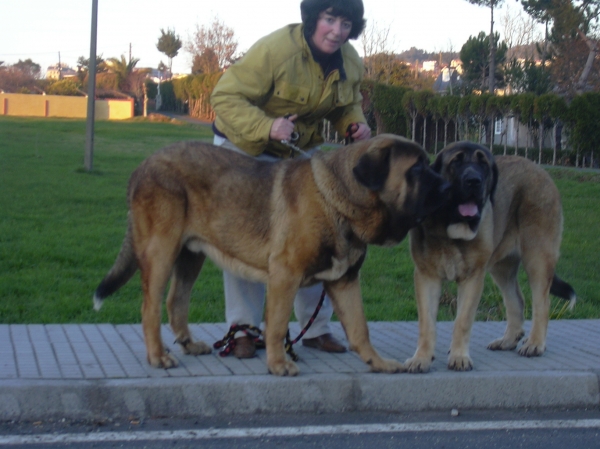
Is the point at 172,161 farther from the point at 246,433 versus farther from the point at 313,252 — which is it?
the point at 246,433

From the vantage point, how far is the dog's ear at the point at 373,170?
14.2 ft

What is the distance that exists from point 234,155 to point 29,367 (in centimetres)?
178

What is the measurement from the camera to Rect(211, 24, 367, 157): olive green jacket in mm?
5043

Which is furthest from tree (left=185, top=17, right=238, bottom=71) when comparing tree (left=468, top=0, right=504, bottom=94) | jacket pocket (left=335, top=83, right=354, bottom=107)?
jacket pocket (left=335, top=83, right=354, bottom=107)

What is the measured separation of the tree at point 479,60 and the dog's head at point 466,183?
3742cm

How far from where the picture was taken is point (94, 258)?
30.2ft

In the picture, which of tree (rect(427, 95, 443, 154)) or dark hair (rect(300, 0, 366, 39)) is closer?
dark hair (rect(300, 0, 366, 39))

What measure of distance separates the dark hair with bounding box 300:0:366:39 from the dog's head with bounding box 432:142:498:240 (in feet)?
3.47

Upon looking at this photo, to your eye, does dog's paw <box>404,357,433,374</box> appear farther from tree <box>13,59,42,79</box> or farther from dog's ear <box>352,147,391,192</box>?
tree <box>13,59,42,79</box>

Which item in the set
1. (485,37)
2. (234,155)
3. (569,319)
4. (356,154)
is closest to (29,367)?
(234,155)

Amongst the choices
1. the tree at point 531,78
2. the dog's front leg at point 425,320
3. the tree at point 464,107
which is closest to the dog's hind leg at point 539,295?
the dog's front leg at point 425,320

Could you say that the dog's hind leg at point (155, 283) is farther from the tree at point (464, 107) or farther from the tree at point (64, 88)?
the tree at point (64, 88)

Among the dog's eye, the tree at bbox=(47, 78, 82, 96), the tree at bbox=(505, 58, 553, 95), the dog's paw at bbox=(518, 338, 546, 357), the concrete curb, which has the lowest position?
the concrete curb

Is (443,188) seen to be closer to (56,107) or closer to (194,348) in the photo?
(194,348)
